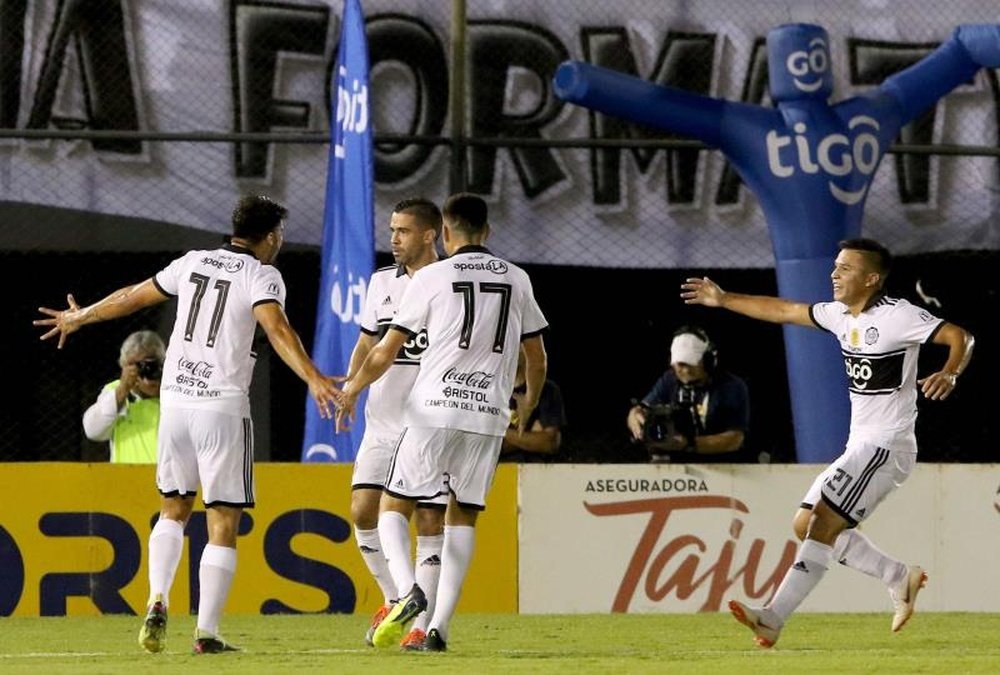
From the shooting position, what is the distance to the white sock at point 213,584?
31.1ft

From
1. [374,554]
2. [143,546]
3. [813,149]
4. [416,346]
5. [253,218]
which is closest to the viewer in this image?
[253,218]

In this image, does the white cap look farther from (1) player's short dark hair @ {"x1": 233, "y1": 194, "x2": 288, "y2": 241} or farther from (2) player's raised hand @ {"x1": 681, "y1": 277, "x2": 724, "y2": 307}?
(1) player's short dark hair @ {"x1": 233, "y1": 194, "x2": 288, "y2": 241}

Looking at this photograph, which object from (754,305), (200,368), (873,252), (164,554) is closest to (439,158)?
(754,305)

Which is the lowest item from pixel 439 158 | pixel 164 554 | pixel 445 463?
pixel 164 554

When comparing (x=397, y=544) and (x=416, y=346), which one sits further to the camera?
(x=416, y=346)

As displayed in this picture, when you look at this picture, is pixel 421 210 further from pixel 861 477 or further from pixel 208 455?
pixel 861 477

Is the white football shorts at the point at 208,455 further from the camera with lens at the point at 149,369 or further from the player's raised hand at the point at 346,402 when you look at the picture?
the camera with lens at the point at 149,369

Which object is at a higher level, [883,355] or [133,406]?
[883,355]

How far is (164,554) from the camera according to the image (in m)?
9.61

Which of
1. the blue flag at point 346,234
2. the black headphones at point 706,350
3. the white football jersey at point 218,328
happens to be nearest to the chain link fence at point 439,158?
the blue flag at point 346,234

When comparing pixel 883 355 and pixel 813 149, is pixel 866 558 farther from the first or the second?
pixel 813 149

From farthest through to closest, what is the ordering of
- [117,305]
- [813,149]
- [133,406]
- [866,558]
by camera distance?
[813,149], [133,406], [866,558], [117,305]

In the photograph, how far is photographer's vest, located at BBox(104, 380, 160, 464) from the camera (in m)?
12.7

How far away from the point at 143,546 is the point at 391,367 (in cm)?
270
